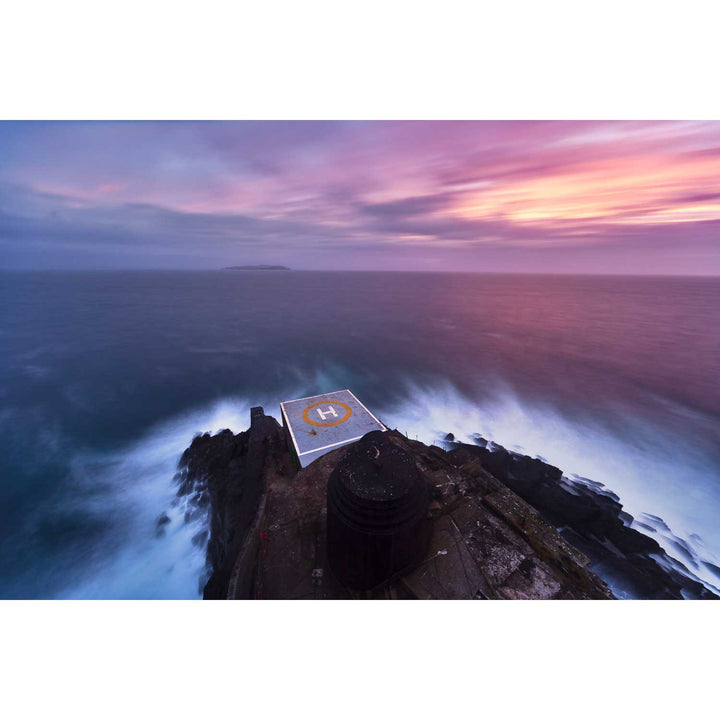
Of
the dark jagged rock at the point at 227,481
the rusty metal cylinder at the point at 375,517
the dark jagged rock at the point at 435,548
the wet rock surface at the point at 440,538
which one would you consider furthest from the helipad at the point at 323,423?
the rusty metal cylinder at the point at 375,517

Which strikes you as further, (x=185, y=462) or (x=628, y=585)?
(x=185, y=462)

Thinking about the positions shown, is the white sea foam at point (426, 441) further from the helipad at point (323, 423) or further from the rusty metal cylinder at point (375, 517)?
the rusty metal cylinder at point (375, 517)

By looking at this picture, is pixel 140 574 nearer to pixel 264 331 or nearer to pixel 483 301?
pixel 264 331

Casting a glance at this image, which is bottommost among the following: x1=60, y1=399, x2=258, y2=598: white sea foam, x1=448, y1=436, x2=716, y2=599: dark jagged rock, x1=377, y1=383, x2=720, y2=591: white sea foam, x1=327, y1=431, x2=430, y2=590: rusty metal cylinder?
x1=60, y1=399, x2=258, y2=598: white sea foam

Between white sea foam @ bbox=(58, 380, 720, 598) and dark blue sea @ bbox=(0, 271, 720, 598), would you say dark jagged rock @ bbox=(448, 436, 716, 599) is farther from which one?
dark blue sea @ bbox=(0, 271, 720, 598)

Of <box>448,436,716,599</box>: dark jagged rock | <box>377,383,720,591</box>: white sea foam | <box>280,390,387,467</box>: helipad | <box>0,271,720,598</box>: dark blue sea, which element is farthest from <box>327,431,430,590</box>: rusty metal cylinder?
<box>377,383,720,591</box>: white sea foam

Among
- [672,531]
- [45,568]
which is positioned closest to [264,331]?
[45,568]

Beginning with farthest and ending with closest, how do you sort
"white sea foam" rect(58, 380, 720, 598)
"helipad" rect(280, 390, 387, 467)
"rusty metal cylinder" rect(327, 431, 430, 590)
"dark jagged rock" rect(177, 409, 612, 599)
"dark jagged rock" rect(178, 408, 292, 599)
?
"white sea foam" rect(58, 380, 720, 598) < "helipad" rect(280, 390, 387, 467) < "dark jagged rock" rect(178, 408, 292, 599) < "dark jagged rock" rect(177, 409, 612, 599) < "rusty metal cylinder" rect(327, 431, 430, 590)
